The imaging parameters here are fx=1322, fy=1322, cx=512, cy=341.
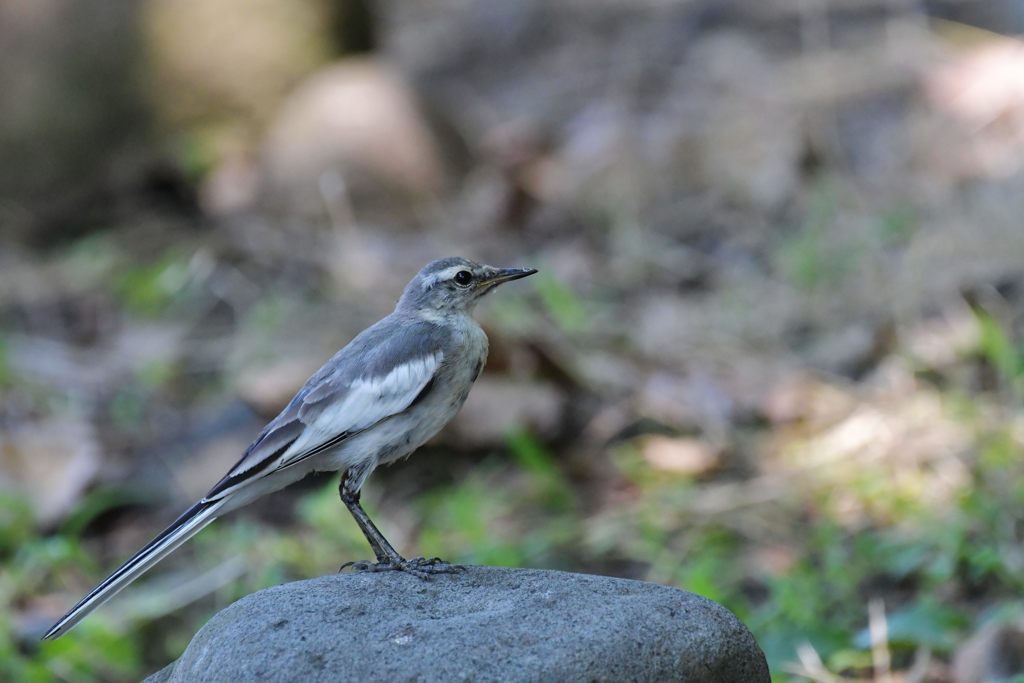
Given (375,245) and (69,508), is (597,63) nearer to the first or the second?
(375,245)

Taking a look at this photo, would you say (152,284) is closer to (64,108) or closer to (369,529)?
(64,108)

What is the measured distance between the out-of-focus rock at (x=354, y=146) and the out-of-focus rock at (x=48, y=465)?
3738 millimetres

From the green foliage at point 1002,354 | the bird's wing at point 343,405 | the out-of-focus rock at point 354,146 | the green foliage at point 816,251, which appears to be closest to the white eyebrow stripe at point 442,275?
the bird's wing at point 343,405

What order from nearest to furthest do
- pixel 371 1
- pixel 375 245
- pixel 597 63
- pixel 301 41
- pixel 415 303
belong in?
1. pixel 415 303
2. pixel 375 245
3. pixel 301 41
4. pixel 371 1
5. pixel 597 63

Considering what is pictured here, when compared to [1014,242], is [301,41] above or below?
above

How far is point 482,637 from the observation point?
3.45 meters

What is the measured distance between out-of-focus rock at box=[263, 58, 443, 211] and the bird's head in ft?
18.9

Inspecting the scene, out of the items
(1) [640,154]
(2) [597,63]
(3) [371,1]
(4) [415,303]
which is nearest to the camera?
(4) [415,303]

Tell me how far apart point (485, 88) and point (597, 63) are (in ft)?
4.14

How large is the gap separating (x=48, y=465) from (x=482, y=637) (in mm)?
4399

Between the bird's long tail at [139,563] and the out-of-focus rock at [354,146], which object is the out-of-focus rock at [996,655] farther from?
the out-of-focus rock at [354,146]

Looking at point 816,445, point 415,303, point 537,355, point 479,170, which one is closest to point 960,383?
point 816,445

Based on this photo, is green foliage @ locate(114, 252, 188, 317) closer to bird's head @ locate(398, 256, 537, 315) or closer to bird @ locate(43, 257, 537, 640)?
bird's head @ locate(398, 256, 537, 315)

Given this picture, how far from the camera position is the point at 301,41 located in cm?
1193
